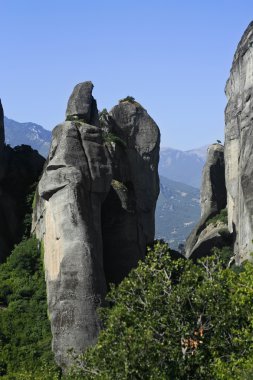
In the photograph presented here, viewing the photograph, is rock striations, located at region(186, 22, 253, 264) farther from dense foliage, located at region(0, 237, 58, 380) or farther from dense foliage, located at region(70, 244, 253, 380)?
dense foliage, located at region(70, 244, 253, 380)

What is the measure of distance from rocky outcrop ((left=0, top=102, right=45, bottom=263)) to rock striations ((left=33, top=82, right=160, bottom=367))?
2215 mm

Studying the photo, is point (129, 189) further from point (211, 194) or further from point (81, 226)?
point (211, 194)

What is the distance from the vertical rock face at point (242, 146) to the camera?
56094 millimetres

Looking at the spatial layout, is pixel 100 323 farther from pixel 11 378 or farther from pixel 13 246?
pixel 13 246

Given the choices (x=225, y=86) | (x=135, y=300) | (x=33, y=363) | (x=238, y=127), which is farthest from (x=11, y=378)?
(x=225, y=86)

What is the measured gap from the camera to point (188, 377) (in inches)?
1067

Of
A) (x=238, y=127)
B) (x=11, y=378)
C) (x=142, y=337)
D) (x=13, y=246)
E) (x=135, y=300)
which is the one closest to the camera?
(x=142, y=337)

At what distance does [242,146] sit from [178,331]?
104 ft

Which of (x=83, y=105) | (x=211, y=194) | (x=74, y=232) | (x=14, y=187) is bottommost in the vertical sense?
(x=74, y=232)

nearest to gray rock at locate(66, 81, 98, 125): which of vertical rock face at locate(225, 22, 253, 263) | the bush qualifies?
vertical rock face at locate(225, 22, 253, 263)

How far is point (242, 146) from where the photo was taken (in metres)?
57.9

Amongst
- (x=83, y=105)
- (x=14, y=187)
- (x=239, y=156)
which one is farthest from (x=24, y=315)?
(x=239, y=156)

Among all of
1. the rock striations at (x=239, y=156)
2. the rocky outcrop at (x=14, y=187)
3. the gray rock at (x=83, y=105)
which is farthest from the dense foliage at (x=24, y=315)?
the rock striations at (x=239, y=156)

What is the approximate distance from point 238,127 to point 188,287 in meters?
36.1
